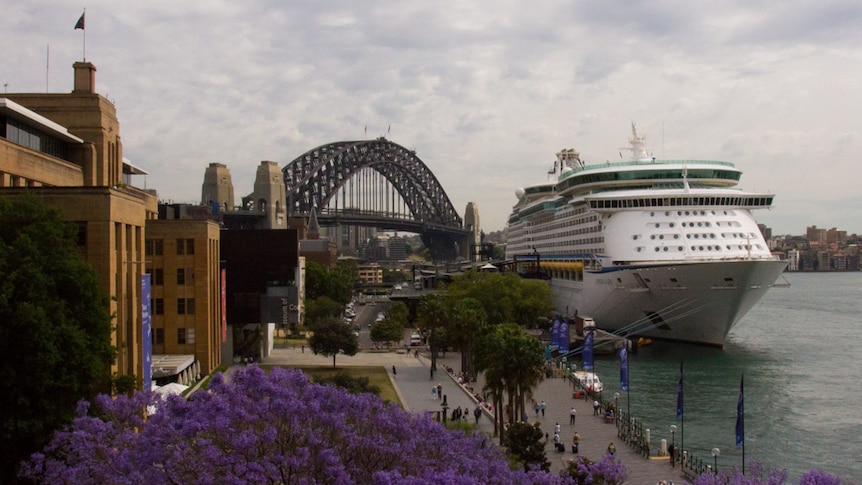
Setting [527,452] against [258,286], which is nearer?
[527,452]

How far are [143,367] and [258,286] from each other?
92.1 feet

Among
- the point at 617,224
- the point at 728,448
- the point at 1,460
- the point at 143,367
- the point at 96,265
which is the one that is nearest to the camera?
the point at 1,460

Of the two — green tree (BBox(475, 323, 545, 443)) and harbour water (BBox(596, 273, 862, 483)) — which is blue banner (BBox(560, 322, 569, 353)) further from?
green tree (BBox(475, 323, 545, 443))

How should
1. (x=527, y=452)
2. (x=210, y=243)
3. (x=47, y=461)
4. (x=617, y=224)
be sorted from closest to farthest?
(x=47, y=461)
(x=527, y=452)
(x=210, y=243)
(x=617, y=224)

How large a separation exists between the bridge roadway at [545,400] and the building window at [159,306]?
12881 millimetres

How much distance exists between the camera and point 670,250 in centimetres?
6931

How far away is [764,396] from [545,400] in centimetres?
1320

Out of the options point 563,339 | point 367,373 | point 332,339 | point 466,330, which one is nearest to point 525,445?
point 466,330

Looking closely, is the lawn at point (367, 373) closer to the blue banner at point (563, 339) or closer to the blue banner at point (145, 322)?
the blue banner at point (563, 339)

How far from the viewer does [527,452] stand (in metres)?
31.2

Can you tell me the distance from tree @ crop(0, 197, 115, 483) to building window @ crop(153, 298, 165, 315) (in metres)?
24.0

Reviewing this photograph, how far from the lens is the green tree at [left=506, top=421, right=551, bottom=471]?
102 ft

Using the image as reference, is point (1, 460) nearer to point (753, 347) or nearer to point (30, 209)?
point (30, 209)

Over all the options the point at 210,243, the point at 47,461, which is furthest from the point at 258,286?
the point at 47,461
